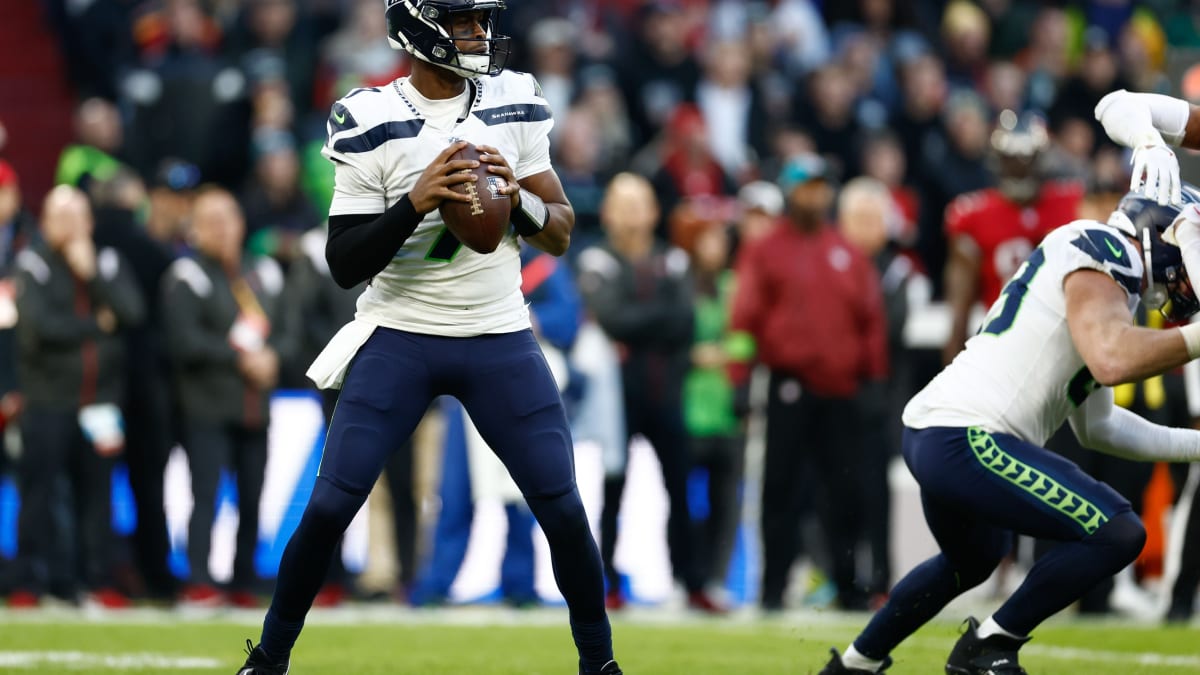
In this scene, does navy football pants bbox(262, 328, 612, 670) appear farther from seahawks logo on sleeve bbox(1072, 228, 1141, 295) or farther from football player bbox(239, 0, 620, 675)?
seahawks logo on sleeve bbox(1072, 228, 1141, 295)

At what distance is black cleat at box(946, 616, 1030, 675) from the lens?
5.91m

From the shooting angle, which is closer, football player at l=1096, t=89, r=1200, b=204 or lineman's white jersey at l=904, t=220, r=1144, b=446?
football player at l=1096, t=89, r=1200, b=204

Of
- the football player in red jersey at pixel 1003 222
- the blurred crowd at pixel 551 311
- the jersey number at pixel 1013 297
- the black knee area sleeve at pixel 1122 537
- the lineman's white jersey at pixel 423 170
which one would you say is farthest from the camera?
the blurred crowd at pixel 551 311

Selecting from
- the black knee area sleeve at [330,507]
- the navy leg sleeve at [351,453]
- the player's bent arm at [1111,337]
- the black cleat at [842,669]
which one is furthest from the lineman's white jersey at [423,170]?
the player's bent arm at [1111,337]

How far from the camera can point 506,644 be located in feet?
27.9

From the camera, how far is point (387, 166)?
222 inches

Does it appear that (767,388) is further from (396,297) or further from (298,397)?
(396,297)

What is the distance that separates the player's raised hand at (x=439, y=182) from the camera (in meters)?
5.42

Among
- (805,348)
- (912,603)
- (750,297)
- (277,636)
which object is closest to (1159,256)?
(912,603)

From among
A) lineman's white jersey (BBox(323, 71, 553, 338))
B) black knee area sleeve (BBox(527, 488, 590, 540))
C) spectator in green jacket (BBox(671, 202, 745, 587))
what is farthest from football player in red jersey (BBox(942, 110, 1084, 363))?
black knee area sleeve (BBox(527, 488, 590, 540))

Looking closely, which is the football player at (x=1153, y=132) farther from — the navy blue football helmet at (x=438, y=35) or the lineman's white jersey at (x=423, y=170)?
the navy blue football helmet at (x=438, y=35)

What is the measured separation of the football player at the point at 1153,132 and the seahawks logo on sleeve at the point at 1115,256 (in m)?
0.20

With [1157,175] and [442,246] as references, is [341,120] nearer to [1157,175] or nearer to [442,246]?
[442,246]

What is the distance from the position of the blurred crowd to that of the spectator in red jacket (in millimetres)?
16
